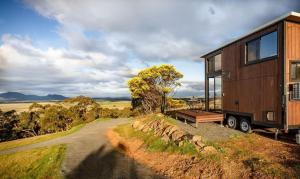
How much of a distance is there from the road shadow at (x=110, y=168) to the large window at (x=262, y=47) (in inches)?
278

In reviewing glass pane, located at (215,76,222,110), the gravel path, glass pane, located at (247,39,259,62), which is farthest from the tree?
glass pane, located at (247,39,259,62)

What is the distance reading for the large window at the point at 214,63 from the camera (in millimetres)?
13731

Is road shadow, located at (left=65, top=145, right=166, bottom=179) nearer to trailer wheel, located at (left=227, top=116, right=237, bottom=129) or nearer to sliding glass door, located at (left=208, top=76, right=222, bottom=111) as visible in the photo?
trailer wheel, located at (left=227, top=116, right=237, bottom=129)

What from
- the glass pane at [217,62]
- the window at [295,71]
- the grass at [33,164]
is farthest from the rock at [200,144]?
the glass pane at [217,62]

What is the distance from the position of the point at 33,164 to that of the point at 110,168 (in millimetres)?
4611

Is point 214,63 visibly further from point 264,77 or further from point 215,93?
point 264,77

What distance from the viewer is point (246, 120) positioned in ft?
35.0

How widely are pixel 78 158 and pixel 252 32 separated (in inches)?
399

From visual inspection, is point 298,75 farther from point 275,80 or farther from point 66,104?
point 66,104

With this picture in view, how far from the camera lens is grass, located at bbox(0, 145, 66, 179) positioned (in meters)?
8.61

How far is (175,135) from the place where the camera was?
32.9ft

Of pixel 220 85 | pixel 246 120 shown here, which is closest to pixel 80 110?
pixel 220 85

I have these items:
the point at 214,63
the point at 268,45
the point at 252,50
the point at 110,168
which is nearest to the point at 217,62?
the point at 214,63

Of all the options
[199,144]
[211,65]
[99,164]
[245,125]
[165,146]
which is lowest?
[99,164]
